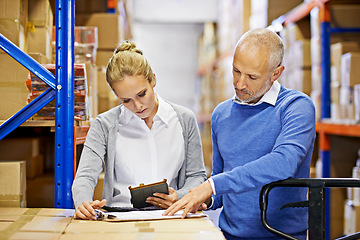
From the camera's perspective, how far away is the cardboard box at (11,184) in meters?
2.42

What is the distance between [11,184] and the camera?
2422 mm

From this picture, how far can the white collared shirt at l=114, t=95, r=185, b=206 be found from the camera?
2.28m

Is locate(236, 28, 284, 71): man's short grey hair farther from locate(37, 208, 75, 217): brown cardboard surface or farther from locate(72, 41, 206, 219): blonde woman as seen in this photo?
locate(37, 208, 75, 217): brown cardboard surface

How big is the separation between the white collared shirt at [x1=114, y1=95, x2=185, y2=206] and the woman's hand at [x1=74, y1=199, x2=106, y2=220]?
32 cm

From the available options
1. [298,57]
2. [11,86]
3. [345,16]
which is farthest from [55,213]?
[298,57]

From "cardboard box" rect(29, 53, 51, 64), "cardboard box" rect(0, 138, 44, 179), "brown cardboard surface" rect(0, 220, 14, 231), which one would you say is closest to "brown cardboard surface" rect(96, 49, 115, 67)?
"cardboard box" rect(0, 138, 44, 179)

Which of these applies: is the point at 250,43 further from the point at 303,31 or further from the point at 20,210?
the point at 303,31

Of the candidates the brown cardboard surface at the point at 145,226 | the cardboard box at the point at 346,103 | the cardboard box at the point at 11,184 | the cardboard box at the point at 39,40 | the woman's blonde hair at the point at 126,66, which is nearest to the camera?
the brown cardboard surface at the point at 145,226

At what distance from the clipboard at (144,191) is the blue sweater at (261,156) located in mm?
239

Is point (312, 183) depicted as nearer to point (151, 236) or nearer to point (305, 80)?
point (151, 236)

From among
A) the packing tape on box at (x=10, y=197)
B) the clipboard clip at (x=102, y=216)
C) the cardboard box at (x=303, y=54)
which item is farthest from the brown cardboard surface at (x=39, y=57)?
the cardboard box at (x=303, y=54)

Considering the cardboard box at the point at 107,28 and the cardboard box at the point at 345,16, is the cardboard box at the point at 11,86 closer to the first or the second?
the cardboard box at the point at 107,28

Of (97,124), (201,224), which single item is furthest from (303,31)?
(201,224)

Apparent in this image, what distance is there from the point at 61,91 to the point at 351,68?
262 cm
